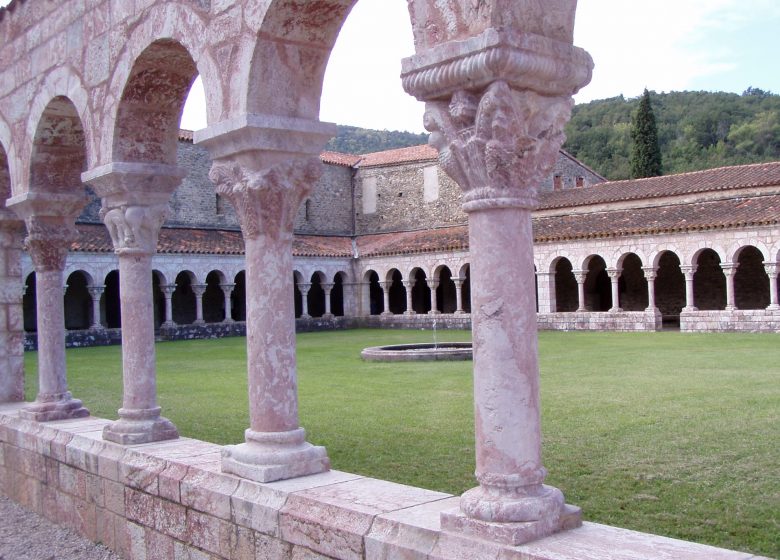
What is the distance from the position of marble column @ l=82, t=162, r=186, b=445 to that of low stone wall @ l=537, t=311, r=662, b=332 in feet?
58.6

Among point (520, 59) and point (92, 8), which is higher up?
point (92, 8)

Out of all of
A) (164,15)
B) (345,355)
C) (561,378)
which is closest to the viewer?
(164,15)

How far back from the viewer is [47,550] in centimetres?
604

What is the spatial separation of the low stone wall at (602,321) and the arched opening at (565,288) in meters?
4.68

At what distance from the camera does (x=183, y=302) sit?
29.4m

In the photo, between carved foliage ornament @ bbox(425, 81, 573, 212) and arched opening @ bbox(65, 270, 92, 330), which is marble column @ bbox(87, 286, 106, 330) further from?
carved foliage ornament @ bbox(425, 81, 573, 212)

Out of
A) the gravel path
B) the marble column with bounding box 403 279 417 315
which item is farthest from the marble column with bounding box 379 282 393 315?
the gravel path

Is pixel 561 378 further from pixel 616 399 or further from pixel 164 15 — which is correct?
pixel 164 15

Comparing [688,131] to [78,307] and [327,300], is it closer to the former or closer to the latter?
[327,300]

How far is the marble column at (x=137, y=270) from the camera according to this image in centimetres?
605

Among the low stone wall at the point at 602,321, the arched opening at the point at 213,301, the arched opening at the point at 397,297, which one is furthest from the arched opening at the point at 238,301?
the low stone wall at the point at 602,321

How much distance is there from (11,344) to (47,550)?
3.02 metres

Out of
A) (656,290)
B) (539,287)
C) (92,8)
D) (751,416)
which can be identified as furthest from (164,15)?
(656,290)

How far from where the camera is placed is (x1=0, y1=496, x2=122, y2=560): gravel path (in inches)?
231
